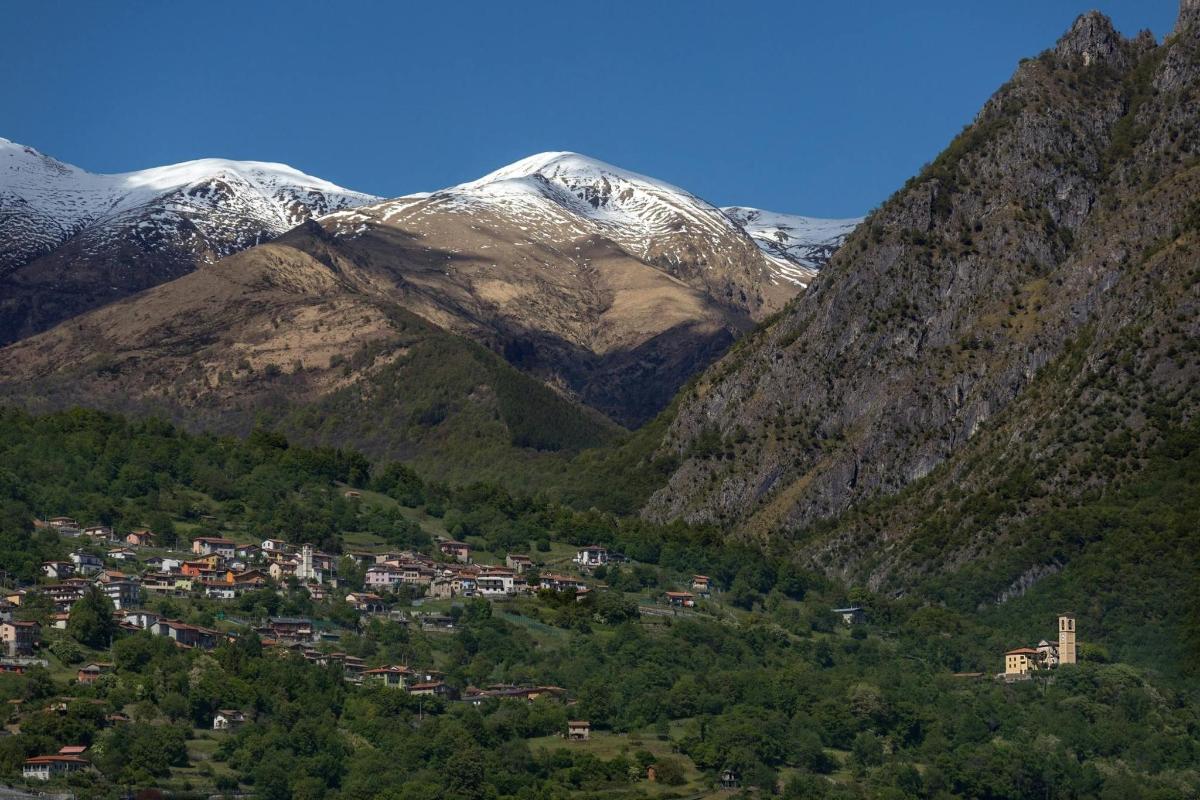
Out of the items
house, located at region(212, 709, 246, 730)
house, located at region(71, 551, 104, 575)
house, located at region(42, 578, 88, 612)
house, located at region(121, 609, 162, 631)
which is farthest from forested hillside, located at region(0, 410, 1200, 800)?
house, located at region(121, 609, 162, 631)

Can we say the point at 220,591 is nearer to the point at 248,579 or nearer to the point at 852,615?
the point at 248,579

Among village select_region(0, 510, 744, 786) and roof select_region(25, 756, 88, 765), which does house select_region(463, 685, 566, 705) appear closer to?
village select_region(0, 510, 744, 786)

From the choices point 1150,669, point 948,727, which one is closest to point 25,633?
point 948,727

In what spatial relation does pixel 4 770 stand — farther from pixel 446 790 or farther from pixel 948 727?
pixel 948 727

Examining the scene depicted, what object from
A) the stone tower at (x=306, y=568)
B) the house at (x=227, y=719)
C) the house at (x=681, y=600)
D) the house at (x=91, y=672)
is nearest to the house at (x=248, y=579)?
the stone tower at (x=306, y=568)

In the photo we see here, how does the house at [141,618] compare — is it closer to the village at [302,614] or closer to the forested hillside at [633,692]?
the village at [302,614]
